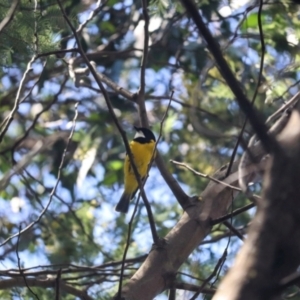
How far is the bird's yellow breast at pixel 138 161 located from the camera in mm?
5094

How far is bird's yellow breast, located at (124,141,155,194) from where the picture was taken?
509 centimetres

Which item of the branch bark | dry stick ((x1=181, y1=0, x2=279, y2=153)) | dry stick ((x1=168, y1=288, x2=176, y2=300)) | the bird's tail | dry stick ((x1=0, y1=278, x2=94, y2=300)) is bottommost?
the branch bark

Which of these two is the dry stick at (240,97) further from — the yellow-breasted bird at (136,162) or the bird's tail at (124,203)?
the bird's tail at (124,203)

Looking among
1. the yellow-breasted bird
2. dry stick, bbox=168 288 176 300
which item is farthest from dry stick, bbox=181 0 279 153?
the yellow-breasted bird

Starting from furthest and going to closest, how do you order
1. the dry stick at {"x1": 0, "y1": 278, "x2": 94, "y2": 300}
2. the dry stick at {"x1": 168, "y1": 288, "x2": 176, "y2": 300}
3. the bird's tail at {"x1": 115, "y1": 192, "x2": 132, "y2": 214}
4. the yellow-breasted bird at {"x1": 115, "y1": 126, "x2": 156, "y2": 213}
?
the bird's tail at {"x1": 115, "y1": 192, "x2": 132, "y2": 214} < the yellow-breasted bird at {"x1": 115, "y1": 126, "x2": 156, "y2": 213} < the dry stick at {"x1": 0, "y1": 278, "x2": 94, "y2": 300} < the dry stick at {"x1": 168, "y1": 288, "x2": 176, "y2": 300}

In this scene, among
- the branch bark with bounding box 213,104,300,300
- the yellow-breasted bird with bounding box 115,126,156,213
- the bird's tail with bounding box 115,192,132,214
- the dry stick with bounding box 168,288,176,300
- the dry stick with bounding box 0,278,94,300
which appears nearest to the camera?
the branch bark with bounding box 213,104,300,300

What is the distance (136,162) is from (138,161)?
0.12ft

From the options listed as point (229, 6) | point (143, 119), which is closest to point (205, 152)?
point (229, 6)

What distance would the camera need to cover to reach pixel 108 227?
6129 mm

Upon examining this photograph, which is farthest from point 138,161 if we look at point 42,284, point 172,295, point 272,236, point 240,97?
point 272,236

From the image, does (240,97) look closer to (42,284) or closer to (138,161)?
(42,284)

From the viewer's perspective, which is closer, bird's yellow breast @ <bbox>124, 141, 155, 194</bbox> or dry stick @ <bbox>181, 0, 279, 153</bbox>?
dry stick @ <bbox>181, 0, 279, 153</bbox>

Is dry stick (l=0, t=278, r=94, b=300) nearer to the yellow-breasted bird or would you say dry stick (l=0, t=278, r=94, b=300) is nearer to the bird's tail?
the yellow-breasted bird

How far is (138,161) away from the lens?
5.11 metres
